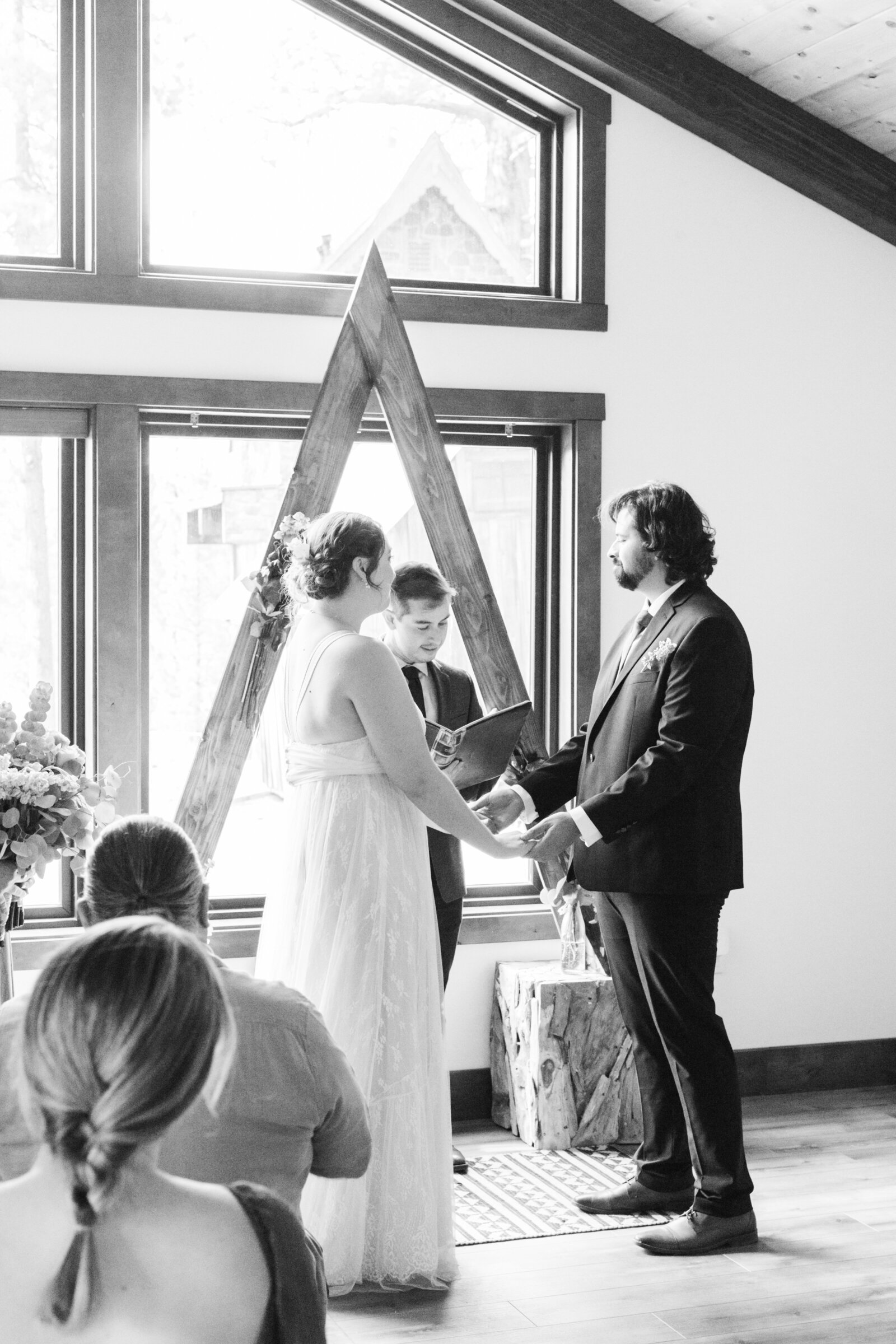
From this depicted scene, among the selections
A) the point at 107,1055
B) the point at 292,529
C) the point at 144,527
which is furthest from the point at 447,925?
the point at 107,1055

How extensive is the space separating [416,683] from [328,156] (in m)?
1.60

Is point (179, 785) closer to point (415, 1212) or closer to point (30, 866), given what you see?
point (30, 866)

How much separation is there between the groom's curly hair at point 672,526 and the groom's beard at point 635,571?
0.08 ft

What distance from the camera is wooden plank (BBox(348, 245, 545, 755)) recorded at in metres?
3.95

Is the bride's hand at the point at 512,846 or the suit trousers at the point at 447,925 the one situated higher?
the bride's hand at the point at 512,846

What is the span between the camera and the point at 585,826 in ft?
10.4

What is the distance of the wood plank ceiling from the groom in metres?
1.53

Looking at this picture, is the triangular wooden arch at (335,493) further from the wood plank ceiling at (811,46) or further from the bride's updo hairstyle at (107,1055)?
the bride's updo hairstyle at (107,1055)

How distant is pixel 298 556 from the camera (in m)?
3.15

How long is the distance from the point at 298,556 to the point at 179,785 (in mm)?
1139

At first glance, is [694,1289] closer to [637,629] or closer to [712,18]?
[637,629]

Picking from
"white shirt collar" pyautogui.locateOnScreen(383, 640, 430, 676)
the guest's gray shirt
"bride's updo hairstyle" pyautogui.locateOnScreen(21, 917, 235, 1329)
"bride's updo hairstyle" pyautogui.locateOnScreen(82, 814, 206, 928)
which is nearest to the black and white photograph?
Answer: "white shirt collar" pyautogui.locateOnScreen(383, 640, 430, 676)

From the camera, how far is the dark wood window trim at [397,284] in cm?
380

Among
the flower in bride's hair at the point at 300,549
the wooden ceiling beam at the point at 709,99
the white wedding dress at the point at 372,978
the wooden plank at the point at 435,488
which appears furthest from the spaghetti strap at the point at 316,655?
the wooden ceiling beam at the point at 709,99
